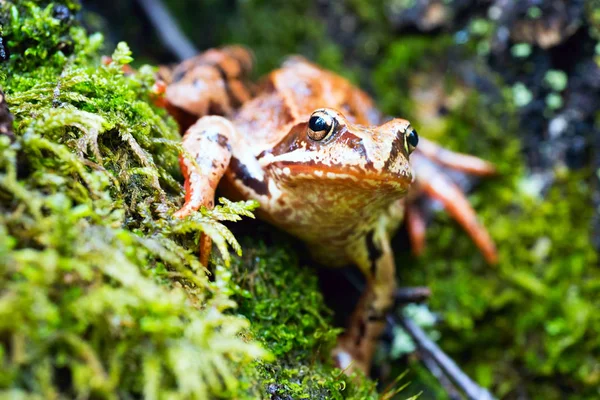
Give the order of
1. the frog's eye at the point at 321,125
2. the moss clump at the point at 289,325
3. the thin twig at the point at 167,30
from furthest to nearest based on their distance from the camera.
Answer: the thin twig at the point at 167,30
the frog's eye at the point at 321,125
the moss clump at the point at 289,325

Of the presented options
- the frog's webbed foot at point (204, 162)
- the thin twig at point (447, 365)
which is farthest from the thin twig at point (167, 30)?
the thin twig at point (447, 365)

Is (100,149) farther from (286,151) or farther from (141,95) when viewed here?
(286,151)

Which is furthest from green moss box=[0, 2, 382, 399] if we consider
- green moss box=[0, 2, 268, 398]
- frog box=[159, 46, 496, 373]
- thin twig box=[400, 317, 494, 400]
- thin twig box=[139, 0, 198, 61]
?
thin twig box=[139, 0, 198, 61]

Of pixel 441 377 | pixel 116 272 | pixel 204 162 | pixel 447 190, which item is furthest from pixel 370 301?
pixel 116 272

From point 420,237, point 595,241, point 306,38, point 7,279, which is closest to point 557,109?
point 595,241

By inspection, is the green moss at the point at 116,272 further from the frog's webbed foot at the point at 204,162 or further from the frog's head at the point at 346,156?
the frog's head at the point at 346,156

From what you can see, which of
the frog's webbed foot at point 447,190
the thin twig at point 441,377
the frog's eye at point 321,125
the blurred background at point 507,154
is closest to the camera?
the frog's eye at point 321,125
